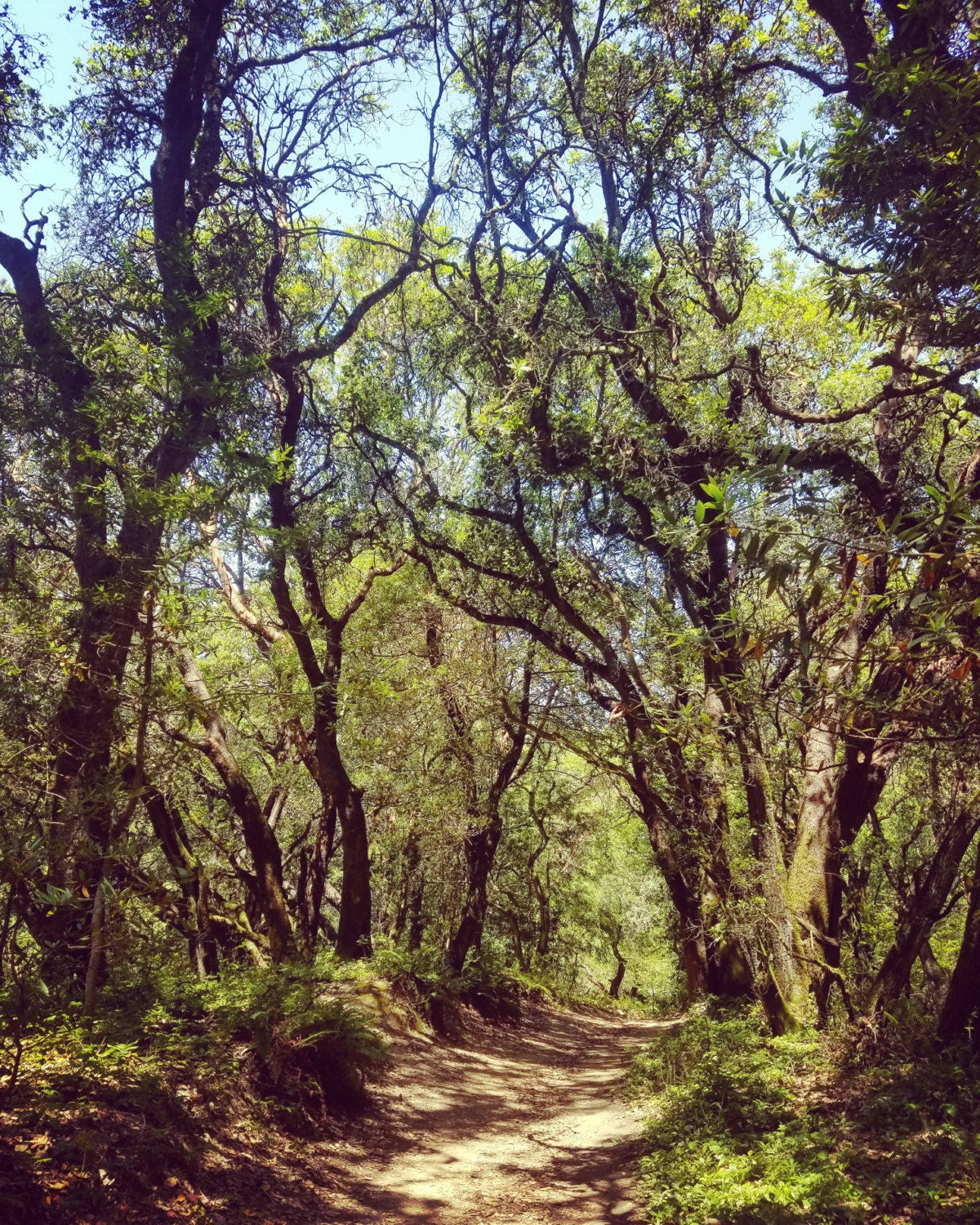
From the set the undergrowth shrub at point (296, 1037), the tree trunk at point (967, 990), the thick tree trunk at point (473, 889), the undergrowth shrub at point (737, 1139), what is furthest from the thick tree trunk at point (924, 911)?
the thick tree trunk at point (473, 889)

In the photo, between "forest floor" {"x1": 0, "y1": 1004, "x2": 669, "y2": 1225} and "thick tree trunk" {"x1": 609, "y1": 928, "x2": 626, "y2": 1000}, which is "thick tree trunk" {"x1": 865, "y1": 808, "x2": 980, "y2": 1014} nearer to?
"forest floor" {"x1": 0, "y1": 1004, "x2": 669, "y2": 1225}

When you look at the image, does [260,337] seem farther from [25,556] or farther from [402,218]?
[25,556]

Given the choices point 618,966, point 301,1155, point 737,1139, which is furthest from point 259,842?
point 618,966

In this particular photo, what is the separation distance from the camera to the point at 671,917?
2045 cm

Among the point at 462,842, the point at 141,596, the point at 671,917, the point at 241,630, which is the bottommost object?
the point at 671,917

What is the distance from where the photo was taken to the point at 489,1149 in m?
7.20

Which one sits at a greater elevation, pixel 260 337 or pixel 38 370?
pixel 260 337

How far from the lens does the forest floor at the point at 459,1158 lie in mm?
5359

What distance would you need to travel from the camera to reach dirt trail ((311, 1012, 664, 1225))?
556 centimetres

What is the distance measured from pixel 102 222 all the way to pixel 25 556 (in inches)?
160

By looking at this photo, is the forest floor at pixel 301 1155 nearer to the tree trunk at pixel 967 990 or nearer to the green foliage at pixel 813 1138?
the green foliage at pixel 813 1138

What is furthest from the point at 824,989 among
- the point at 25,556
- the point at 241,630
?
the point at 241,630

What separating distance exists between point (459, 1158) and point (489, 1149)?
45 centimetres

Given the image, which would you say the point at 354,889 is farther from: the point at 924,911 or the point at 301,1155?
the point at 924,911
